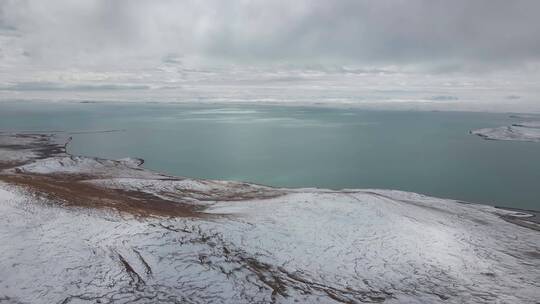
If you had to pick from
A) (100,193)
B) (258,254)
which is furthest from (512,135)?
(100,193)

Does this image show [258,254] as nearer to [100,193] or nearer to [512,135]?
[100,193]

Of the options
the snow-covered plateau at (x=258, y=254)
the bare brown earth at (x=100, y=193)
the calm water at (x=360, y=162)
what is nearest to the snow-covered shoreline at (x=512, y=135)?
the calm water at (x=360, y=162)

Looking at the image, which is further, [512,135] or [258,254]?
[512,135]

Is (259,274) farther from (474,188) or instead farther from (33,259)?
(474,188)

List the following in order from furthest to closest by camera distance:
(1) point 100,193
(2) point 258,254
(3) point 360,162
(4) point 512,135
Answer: (4) point 512,135 < (3) point 360,162 < (1) point 100,193 < (2) point 258,254

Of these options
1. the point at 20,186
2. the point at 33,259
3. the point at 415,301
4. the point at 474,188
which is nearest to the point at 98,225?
the point at 33,259

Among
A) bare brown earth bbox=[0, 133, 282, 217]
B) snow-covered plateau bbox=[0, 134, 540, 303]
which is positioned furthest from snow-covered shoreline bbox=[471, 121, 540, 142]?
bare brown earth bbox=[0, 133, 282, 217]

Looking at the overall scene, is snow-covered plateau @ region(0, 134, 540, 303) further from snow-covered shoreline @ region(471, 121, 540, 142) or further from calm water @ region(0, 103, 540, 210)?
snow-covered shoreline @ region(471, 121, 540, 142)

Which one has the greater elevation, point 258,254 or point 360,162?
point 258,254

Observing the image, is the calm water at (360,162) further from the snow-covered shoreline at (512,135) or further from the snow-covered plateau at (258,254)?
the snow-covered plateau at (258,254)
